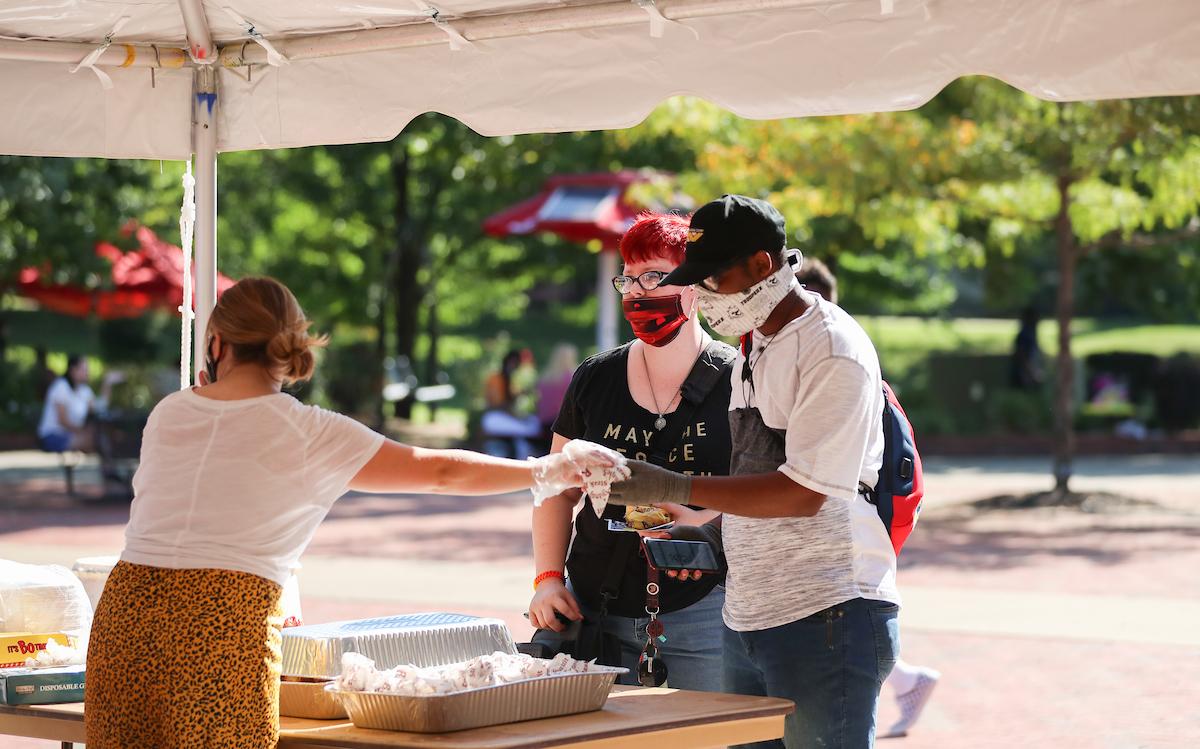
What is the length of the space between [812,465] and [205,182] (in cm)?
295

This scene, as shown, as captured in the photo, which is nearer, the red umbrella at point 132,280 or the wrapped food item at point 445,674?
the wrapped food item at point 445,674

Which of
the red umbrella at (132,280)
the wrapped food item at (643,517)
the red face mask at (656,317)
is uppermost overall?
the red umbrella at (132,280)

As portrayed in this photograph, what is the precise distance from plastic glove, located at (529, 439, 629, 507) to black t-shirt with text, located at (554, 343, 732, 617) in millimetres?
680

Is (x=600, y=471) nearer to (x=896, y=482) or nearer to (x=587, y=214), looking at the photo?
(x=896, y=482)

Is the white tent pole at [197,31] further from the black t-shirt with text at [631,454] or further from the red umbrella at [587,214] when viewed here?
the red umbrella at [587,214]

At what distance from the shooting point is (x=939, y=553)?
41.4 feet

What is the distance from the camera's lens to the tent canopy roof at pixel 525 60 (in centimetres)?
379

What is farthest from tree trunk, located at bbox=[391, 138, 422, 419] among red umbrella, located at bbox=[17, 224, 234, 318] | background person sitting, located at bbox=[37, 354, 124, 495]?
background person sitting, located at bbox=[37, 354, 124, 495]

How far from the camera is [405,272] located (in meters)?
26.3

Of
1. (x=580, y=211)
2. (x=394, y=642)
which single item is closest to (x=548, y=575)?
(x=394, y=642)

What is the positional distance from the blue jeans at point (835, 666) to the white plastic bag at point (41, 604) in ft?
6.24

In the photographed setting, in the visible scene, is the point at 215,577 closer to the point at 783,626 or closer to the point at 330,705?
the point at 330,705

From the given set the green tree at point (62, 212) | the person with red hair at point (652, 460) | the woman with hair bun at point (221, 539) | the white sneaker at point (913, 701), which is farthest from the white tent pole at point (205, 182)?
the green tree at point (62, 212)

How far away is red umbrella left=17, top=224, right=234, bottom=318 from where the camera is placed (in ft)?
59.8
